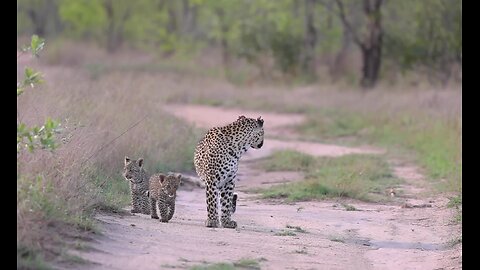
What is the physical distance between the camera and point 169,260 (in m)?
9.55

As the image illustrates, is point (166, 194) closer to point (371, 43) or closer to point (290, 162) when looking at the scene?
point (290, 162)

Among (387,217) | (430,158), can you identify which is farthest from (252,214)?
(430,158)

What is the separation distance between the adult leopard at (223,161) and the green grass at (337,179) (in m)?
3.00

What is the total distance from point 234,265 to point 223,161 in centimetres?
256

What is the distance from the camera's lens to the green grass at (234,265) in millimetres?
9367

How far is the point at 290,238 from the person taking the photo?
11570 millimetres

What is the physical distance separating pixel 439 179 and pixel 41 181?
989cm

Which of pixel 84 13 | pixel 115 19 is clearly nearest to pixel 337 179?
pixel 84 13

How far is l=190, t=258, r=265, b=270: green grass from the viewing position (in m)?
9.37

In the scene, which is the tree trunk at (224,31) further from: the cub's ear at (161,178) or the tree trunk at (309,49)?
the cub's ear at (161,178)
